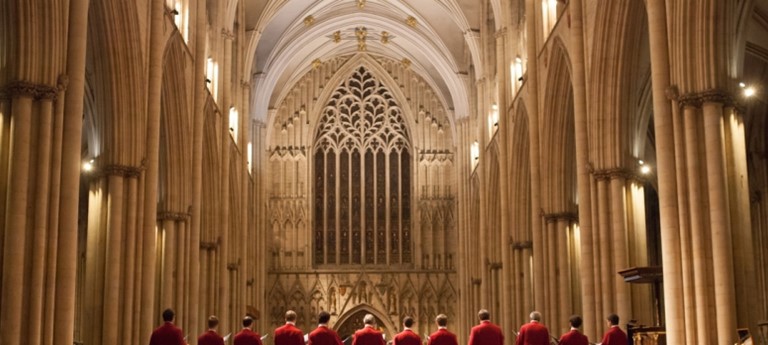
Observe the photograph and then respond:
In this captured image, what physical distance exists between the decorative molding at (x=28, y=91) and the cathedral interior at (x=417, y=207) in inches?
1.4

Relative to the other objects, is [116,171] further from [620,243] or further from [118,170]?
[620,243]

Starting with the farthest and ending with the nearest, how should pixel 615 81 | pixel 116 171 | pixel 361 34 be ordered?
pixel 361 34, pixel 615 81, pixel 116 171

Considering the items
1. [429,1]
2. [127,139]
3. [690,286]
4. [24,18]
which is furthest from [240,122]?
[690,286]

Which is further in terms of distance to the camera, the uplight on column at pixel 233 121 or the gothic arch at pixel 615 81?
the uplight on column at pixel 233 121

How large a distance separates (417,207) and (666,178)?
31834 mm

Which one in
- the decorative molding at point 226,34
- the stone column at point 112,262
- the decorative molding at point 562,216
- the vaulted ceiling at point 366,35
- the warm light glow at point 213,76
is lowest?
the stone column at point 112,262

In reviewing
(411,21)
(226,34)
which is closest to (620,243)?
(226,34)

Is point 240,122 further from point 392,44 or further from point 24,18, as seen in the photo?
point 24,18

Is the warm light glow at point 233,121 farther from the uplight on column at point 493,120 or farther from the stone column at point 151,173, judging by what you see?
the stone column at point 151,173

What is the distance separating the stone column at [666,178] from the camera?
58.6ft

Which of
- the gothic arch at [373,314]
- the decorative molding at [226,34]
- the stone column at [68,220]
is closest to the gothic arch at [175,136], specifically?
the decorative molding at [226,34]

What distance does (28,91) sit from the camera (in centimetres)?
1714

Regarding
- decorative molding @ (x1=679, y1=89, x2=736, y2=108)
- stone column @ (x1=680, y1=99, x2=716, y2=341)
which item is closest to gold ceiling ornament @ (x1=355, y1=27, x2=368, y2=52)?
decorative molding @ (x1=679, y1=89, x2=736, y2=108)

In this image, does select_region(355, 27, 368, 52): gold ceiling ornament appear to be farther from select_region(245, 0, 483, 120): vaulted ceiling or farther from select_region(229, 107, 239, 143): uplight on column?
select_region(229, 107, 239, 143): uplight on column
